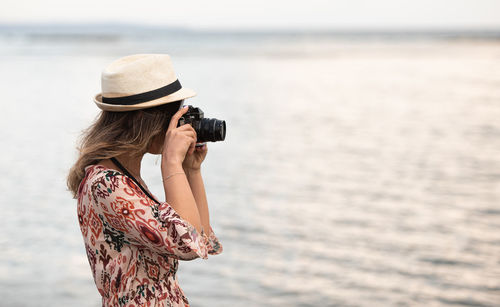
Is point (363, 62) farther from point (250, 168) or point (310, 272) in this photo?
point (310, 272)

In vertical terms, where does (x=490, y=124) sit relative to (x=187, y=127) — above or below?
below

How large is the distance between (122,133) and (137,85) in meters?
0.14

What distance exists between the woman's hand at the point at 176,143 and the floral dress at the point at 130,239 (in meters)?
0.11

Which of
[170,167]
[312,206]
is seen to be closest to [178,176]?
[170,167]

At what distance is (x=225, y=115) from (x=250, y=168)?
433cm

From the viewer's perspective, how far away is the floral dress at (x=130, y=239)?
1607mm

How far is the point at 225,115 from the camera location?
1193 centimetres

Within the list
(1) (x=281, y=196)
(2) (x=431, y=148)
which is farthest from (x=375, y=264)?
(2) (x=431, y=148)

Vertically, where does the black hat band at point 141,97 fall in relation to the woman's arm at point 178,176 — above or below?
above

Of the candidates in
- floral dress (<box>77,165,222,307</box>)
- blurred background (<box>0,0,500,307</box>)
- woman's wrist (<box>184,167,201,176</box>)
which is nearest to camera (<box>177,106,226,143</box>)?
woman's wrist (<box>184,167,201,176</box>)

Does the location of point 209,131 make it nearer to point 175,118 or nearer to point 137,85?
point 175,118

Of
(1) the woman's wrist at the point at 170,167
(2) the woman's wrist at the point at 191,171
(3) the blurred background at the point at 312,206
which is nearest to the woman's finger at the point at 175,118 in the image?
(1) the woman's wrist at the point at 170,167

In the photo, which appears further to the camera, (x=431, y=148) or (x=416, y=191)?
(x=431, y=148)

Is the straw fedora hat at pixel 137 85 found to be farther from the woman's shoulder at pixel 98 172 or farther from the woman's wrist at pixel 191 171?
the woman's wrist at pixel 191 171
